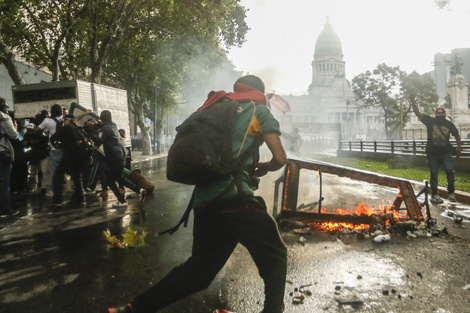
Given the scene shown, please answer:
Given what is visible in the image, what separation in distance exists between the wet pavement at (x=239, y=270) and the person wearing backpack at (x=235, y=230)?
2.64 ft

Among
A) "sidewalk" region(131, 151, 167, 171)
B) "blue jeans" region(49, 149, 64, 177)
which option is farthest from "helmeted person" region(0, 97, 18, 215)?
"sidewalk" region(131, 151, 167, 171)

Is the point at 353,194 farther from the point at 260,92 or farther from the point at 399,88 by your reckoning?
the point at 399,88

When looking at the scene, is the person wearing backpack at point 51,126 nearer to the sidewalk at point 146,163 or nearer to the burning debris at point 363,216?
the burning debris at point 363,216

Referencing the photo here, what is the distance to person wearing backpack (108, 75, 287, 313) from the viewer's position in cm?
233

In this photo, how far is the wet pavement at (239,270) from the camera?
320cm

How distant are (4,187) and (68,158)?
1420 mm

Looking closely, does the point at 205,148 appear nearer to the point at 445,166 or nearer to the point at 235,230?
the point at 235,230

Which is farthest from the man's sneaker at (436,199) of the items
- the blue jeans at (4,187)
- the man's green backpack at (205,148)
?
the blue jeans at (4,187)

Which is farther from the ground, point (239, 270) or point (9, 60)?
point (9, 60)

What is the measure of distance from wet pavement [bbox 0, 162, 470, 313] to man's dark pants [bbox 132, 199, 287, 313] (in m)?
0.80

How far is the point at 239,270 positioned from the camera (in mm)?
3988

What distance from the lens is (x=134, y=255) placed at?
459 centimetres

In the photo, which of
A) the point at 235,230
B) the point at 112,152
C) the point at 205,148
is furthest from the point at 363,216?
the point at 112,152

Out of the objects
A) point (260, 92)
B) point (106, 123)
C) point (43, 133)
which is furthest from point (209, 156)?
point (43, 133)
